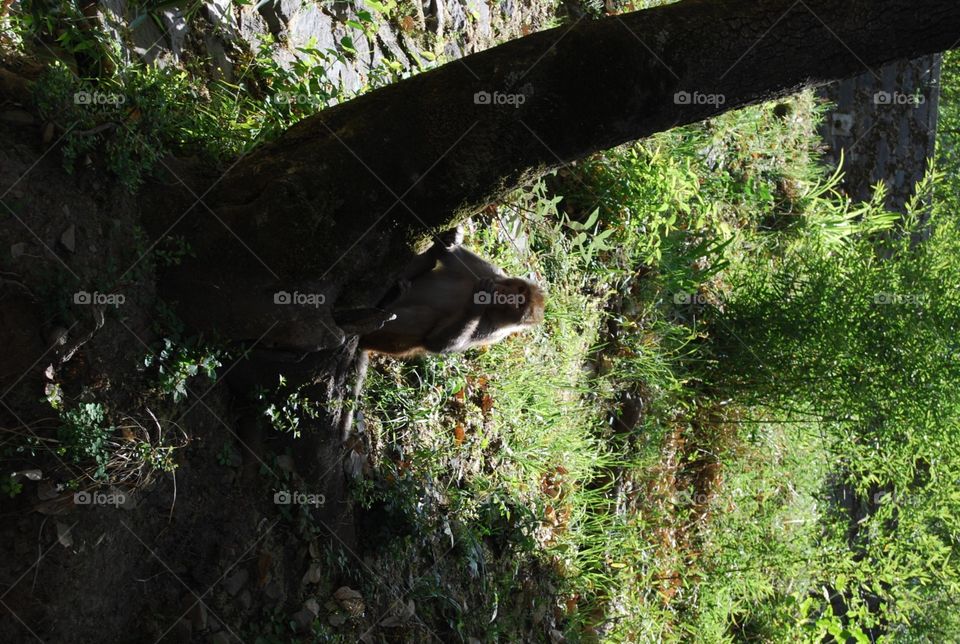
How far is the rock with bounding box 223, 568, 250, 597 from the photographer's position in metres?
3.07

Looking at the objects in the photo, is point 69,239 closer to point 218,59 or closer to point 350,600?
point 218,59

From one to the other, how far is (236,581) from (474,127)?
6.12 ft

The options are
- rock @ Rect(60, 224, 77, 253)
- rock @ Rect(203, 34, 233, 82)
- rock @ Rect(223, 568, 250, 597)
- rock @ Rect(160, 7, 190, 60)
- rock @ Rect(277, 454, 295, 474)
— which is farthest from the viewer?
rock @ Rect(203, 34, 233, 82)

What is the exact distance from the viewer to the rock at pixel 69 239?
98.5 inches

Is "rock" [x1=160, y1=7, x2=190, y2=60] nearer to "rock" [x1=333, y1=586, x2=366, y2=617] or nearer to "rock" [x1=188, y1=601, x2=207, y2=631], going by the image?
"rock" [x1=188, y1=601, x2=207, y2=631]

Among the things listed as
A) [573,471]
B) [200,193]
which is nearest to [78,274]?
[200,193]

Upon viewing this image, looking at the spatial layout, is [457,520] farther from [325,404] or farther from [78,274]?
[78,274]

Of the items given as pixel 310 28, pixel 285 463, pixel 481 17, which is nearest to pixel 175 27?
pixel 310 28

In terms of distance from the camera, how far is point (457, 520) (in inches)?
179

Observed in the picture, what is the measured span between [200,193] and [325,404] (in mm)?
993

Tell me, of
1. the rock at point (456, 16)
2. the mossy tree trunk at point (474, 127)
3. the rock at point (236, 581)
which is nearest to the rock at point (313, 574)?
→ the rock at point (236, 581)

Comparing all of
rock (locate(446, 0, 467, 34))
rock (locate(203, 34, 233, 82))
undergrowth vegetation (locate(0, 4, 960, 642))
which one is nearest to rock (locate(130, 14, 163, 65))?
undergrowth vegetation (locate(0, 4, 960, 642))

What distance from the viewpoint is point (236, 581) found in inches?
122

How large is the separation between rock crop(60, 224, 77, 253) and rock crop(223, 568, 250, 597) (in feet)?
4.35
